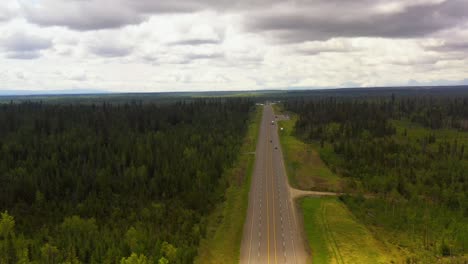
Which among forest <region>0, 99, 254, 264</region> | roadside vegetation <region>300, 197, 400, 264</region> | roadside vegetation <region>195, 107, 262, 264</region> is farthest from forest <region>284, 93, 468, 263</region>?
forest <region>0, 99, 254, 264</region>

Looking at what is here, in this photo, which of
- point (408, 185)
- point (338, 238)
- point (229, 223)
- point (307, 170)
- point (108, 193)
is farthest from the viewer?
point (307, 170)

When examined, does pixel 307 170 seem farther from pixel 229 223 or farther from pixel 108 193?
pixel 108 193

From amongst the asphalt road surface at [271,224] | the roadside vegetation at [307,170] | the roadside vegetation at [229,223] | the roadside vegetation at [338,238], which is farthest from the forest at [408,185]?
the roadside vegetation at [229,223]

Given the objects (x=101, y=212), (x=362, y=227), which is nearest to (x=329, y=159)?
(x=362, y=227)

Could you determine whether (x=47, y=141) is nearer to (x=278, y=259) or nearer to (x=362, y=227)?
(x=278, y=259)

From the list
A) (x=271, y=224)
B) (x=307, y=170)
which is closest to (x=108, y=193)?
(x=271, y=224)

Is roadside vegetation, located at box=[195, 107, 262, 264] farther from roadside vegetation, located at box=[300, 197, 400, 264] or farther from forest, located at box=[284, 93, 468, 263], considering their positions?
forest, located at box=[284, 93, 468, 263]

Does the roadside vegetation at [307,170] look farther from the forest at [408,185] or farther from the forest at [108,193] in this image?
the forest at [108,193]
